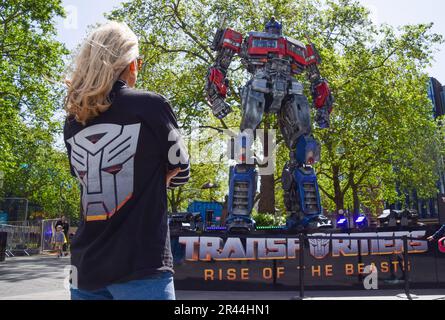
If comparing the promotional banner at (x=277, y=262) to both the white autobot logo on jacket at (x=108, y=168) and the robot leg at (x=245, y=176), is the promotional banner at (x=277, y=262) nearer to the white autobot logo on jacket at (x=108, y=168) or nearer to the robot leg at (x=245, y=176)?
the robot leg at (x=245, y=176)

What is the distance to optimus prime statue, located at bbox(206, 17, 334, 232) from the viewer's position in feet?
23.3

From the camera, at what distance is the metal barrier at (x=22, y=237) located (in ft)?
59.7

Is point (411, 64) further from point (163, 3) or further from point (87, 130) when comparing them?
point (87, 130)

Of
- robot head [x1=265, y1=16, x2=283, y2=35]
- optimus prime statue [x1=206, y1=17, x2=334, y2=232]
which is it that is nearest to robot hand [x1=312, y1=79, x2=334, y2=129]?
optimus prime statue [x1=206, y1=17, x2=334, y2=232]

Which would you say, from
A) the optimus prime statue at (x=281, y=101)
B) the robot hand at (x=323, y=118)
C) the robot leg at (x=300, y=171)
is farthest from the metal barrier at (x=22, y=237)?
the robot hand at (x=323, y=118)

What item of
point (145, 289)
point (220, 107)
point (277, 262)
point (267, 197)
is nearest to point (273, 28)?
point (220, 107)

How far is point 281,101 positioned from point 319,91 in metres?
0.91

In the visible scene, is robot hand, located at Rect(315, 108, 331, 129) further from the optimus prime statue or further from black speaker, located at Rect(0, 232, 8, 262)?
black speaker, located at Rect(0, 232, 8, 262)

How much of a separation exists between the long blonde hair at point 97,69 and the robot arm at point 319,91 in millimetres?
6672

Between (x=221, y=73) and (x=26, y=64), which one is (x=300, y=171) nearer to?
(x=221, y=73)

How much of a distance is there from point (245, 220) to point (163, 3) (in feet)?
48.7
